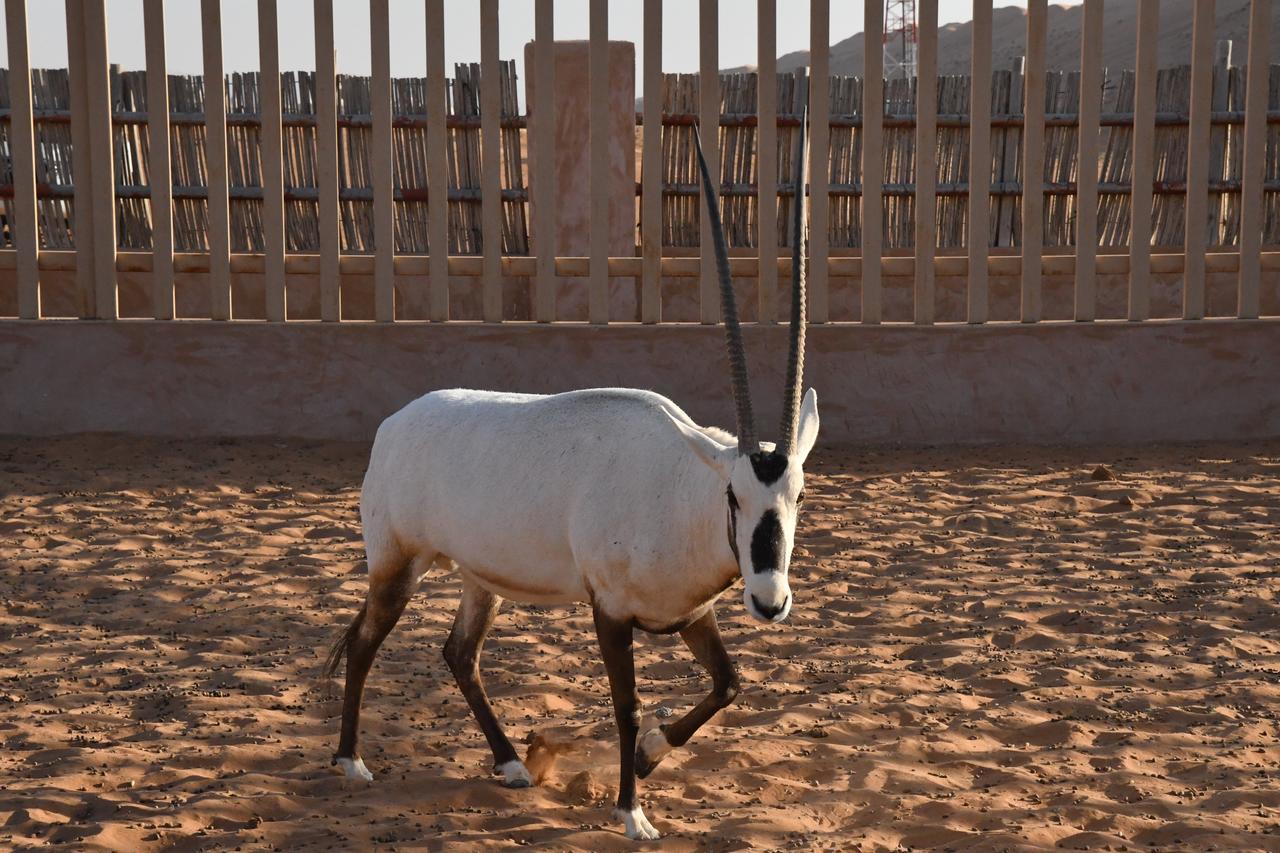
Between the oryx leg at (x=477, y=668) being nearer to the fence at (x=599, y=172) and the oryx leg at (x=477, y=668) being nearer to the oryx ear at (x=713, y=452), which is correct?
the oryx ear at (x=713, y=452)

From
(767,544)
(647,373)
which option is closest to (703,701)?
(767,544)

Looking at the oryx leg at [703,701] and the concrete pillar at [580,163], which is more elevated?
the concrete pillar at [580,163]

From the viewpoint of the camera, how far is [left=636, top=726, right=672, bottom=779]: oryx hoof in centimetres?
437

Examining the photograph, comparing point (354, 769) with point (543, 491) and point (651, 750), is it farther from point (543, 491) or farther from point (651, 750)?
point (543, 491)

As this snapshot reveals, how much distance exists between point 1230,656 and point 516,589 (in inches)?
118

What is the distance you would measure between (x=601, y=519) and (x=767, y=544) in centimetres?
64

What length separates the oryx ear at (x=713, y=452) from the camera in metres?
3.98

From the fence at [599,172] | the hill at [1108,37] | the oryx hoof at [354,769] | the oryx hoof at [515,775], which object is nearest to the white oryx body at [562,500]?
the oryx hoof at [515,775]

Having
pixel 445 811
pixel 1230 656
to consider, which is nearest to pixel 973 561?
pixel 1230 656

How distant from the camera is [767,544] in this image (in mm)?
3764

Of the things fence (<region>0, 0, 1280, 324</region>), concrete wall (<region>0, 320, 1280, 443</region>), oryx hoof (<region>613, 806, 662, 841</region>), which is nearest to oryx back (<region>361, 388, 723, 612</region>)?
oryx hoof (<region>613, 806, 662, 841</region>)

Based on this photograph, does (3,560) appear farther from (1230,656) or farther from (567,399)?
(1230,656)

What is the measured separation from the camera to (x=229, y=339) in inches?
392

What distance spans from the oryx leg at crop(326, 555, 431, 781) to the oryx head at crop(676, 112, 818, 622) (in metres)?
1.16
